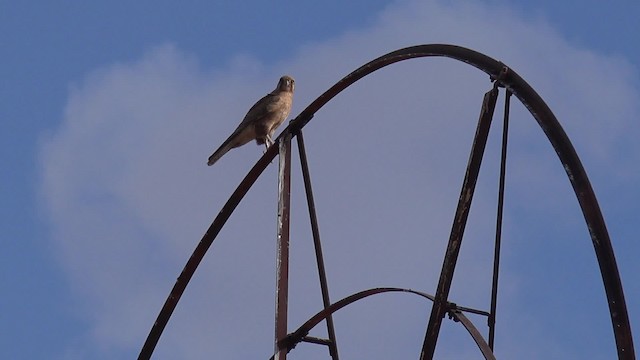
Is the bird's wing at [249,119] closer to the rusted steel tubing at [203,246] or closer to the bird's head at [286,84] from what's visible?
the bird's head at [286,84]

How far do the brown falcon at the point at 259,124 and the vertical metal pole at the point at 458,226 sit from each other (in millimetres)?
8926

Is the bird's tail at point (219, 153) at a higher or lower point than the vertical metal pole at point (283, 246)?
higher

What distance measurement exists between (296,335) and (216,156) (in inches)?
312

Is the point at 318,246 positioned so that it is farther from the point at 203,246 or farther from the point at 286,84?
the point at 286,84

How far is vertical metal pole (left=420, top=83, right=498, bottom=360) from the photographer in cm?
647

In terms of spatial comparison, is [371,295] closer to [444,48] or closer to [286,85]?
[444,48]

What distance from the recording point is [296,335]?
758cm

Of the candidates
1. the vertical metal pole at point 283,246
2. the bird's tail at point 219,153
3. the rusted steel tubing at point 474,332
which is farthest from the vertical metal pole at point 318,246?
the bird's tail at point 219,153

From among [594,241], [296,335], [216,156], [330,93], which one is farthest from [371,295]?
[216,156]

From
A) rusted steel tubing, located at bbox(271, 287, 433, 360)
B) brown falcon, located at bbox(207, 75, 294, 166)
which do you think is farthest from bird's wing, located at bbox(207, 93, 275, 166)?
rusted steel tubing, located at bbox(271, 287, 433, 360)

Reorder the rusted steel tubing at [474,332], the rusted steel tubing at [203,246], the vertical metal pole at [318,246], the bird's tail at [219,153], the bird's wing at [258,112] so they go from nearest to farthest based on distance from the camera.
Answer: the rusted steel tubing at [474,332]
the vertical metal pole at [318,246]
the rusted steel tubing at [203,246]
the bird's tail at [219,153]
the bird's wing at [258,112]

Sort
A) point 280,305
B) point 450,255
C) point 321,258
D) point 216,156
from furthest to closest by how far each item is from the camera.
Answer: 1. point 216,156
2. point 321,258
3. point 280,305
4. point 450,255

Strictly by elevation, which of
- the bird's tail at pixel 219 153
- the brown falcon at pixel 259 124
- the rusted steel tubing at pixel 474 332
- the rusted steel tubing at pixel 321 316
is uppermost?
the brown falcon at pixel 259 124

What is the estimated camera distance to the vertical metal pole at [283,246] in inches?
294
